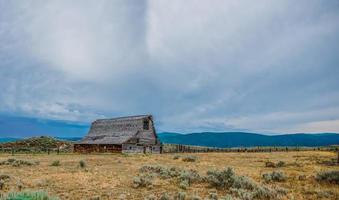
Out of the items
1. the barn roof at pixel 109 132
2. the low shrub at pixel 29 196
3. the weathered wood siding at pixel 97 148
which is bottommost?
the weathered wood siding at pixel 97 148

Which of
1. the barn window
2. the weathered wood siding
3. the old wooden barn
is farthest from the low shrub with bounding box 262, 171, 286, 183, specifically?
the barn window

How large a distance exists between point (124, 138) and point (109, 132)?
6132 millimetres

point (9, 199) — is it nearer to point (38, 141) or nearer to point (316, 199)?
point (316, 199)

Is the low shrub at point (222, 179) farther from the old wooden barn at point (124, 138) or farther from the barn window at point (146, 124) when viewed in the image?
the barn window at point (146, 124)

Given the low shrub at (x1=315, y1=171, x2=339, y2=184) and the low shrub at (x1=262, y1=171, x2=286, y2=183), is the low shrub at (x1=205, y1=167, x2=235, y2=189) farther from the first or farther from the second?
the low shrub at (x1=315, y1=171, x2=339, y2=184)

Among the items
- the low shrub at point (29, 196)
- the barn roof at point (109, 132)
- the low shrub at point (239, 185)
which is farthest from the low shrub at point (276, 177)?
the barn roof at point (109, 132)

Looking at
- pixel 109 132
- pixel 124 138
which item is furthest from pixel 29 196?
pixel 109 132

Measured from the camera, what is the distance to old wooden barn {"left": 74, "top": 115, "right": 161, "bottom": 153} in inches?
2151

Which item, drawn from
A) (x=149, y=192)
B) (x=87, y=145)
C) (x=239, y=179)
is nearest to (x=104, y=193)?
(x=149, y=192)

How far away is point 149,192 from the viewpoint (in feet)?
42.0

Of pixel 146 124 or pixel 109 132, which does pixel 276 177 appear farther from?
pixel 109 132

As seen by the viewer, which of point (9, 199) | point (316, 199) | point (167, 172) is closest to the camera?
point (9, 199)

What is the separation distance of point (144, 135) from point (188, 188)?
142ft

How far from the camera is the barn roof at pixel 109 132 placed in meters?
55.6
